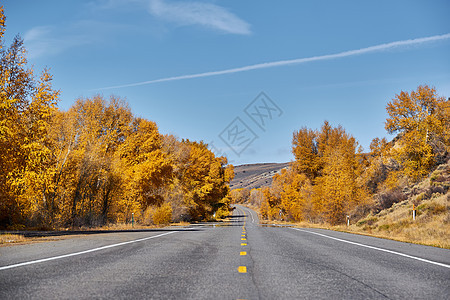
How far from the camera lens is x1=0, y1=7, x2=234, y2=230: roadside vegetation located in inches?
643

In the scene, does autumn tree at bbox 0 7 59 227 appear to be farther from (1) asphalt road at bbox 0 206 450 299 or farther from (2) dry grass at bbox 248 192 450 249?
(2) dry grass at bbox 248 192 450 249

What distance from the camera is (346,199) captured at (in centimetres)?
3888

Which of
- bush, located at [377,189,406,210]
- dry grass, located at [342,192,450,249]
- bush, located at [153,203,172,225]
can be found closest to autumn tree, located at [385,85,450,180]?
bush, located at [377,189,406,210]

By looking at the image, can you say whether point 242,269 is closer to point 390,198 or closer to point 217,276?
point 217,276

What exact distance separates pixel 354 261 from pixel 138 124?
33.1m

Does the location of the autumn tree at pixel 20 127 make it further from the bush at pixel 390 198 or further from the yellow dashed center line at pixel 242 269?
the bush at pixel 390 198

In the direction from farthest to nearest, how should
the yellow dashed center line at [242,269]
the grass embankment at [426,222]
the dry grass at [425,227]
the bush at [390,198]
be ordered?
the bush at [390,198]
the dry grass at [425,227]
the grass embankment at [426,222]
the yellow dashed center line at [242,269]

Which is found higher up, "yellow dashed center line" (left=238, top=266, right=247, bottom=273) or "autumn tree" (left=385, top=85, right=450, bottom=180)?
"autumn tree" (left=385, top=85, right=450, bottom=180)

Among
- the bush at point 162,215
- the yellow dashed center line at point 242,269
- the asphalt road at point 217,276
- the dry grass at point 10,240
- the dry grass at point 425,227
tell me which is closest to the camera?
the asphalt road at point 217,276

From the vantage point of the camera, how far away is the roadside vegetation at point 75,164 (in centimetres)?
1634

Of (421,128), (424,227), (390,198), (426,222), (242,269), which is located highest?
(421,128)

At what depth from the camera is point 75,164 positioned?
2366 cm

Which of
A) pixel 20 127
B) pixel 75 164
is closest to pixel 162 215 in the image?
pixel 75 164

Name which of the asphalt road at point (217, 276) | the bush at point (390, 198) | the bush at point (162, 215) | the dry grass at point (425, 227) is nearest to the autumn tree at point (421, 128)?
the bush at point (390, 198)
